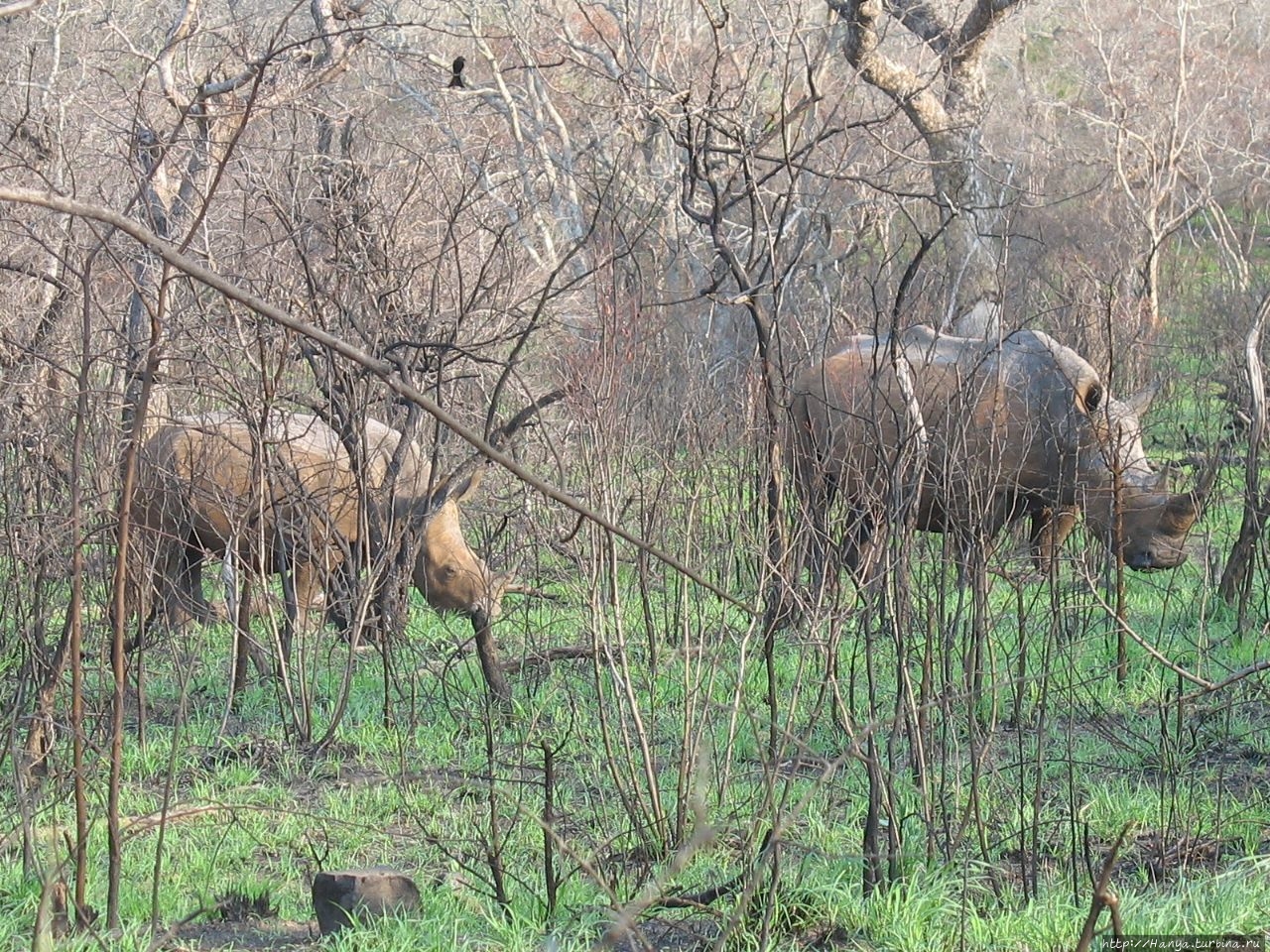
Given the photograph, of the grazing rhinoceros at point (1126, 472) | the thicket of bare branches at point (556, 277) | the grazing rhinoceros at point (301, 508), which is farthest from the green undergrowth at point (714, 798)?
the grazing rhinoceros at point (1126, 472)

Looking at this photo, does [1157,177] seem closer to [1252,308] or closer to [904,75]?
[904,75]

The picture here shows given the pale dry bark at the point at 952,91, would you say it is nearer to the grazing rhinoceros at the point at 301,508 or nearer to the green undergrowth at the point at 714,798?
the grazing rhinoceros at the point at 301,508

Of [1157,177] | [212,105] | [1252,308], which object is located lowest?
[1252,308]

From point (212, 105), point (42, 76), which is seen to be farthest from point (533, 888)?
point (42, 76)

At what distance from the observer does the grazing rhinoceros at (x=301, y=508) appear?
21.2ft

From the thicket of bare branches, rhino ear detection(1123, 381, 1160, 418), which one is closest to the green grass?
the thicket of bare branches

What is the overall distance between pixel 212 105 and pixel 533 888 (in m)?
6.98

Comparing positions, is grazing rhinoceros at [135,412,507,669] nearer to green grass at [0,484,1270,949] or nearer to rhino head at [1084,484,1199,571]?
green grass at [0,484,1270,949]

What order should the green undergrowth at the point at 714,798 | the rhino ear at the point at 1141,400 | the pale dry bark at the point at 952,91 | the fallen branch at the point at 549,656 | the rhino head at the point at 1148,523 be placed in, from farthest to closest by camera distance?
the pale dry bark at the point at 952,91 < the rhino ear at the point at 1141,400 < the rhino head at the point at 1148,523 < the fallen branch at the point at 549,656 < the green undergrowth at the point at 714,798

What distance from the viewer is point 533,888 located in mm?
4320

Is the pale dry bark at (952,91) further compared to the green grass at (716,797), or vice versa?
the pale dry bark at (952,91)

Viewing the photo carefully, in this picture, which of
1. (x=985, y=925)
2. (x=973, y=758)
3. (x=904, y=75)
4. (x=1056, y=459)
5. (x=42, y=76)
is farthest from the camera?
(x=904, y=75)

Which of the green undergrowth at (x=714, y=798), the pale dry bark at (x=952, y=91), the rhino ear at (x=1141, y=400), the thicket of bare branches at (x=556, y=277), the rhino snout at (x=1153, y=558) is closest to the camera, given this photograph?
the green undergrowth at (x=714, y=798)

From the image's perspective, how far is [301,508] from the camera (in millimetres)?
6539
